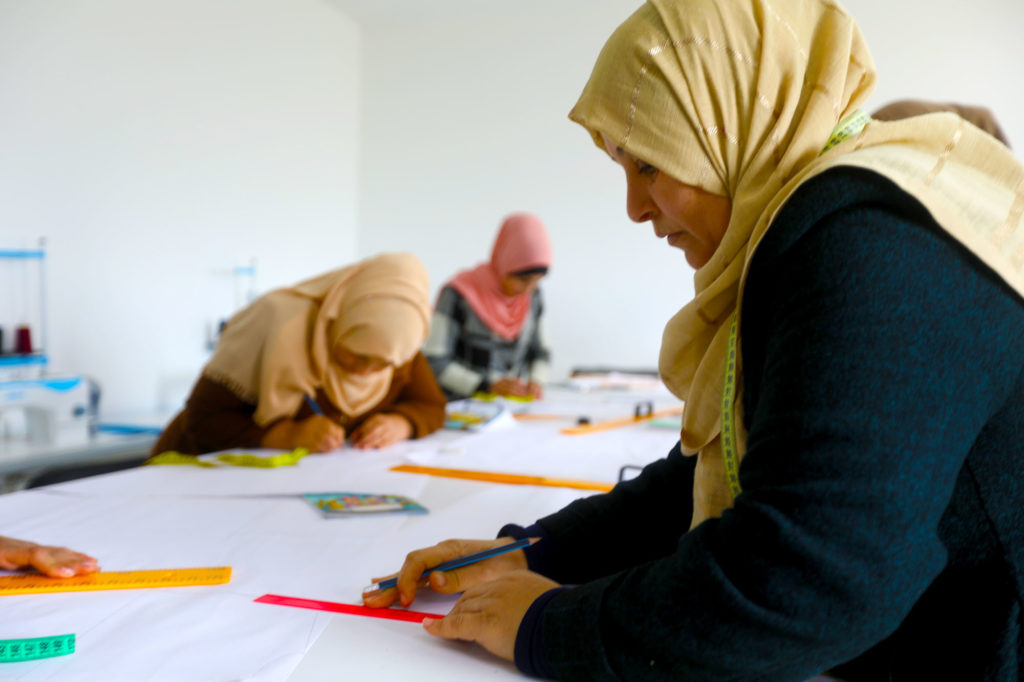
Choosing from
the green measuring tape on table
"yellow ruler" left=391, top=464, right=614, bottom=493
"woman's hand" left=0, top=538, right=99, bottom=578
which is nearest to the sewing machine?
the green measuring tape on table

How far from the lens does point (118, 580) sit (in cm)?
90

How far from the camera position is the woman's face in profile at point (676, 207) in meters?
0.78

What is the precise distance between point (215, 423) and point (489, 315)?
1.68m

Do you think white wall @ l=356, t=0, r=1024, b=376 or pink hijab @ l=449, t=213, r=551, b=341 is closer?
pink hijab @ l=449, t=213, r=551, b=341

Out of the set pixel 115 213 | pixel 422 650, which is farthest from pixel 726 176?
pixel 115 213

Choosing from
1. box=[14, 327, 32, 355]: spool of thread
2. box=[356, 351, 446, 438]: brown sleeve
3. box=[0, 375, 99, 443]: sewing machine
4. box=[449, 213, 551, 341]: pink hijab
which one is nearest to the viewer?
box=[356, 351, 446, 438]: brown sleeve

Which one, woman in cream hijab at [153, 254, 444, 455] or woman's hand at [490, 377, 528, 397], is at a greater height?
woman in cream hijab at [153, 254, 444, 455]

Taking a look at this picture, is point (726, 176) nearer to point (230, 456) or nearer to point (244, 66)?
point (230, 456)

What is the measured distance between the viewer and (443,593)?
884 mm

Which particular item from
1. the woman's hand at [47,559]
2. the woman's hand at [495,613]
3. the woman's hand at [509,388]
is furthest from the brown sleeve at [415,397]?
the woman's hand at [495,613]

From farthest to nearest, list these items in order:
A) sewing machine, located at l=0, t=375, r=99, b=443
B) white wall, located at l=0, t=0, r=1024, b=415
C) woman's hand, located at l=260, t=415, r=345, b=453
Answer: white wall, located at l=0, t=0, r=1024, b=415 → sewing machine, located at l=0, t=375, r=99, b=443 → woman's hand, located at l=260, t=415, r=345, b=453

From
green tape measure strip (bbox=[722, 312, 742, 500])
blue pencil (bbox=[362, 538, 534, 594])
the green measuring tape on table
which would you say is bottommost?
the green measuring tape on table

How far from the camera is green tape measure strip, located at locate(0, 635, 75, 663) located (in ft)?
2.25

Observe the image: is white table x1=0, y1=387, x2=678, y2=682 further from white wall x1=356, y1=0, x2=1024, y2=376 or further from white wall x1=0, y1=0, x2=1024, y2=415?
white wall x1=356, y1=0, x2=1024, y2=376
